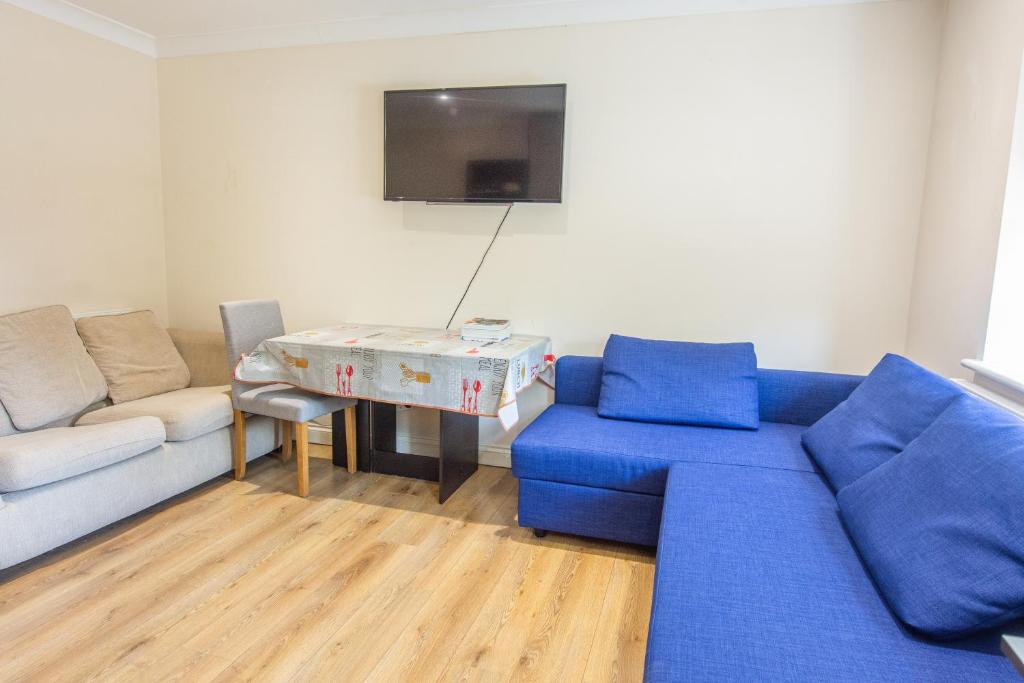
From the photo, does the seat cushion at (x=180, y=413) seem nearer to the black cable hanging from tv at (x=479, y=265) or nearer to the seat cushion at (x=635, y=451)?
the black cable hanging from tv at (x=479, y=265)

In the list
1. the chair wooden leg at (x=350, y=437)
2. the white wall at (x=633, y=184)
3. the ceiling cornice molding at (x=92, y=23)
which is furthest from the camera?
the chair wooden leg at (x=350, y=437)

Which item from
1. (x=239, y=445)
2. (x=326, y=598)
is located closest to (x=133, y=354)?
(x=239, y=445)

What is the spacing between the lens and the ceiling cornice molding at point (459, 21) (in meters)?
2.94

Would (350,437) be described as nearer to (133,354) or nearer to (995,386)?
(133,354)

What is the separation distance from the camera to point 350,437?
3.36 metres

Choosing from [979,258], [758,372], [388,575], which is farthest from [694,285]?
[388,575]

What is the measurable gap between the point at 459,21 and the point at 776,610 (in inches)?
120

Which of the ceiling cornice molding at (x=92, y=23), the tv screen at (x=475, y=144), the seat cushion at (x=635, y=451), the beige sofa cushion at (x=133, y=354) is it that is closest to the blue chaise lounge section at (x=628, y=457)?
the seat cushion at (x=635, y=451)

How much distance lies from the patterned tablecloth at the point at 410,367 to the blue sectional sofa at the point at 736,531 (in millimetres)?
235

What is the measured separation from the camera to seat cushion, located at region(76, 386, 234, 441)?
2.91m

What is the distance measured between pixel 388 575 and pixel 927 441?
1802 millimetres

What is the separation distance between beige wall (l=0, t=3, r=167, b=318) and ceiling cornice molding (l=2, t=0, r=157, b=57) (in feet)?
0.12

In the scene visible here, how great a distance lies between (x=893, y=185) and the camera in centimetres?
282

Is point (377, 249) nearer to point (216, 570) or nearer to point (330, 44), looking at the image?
point (330, 44)
